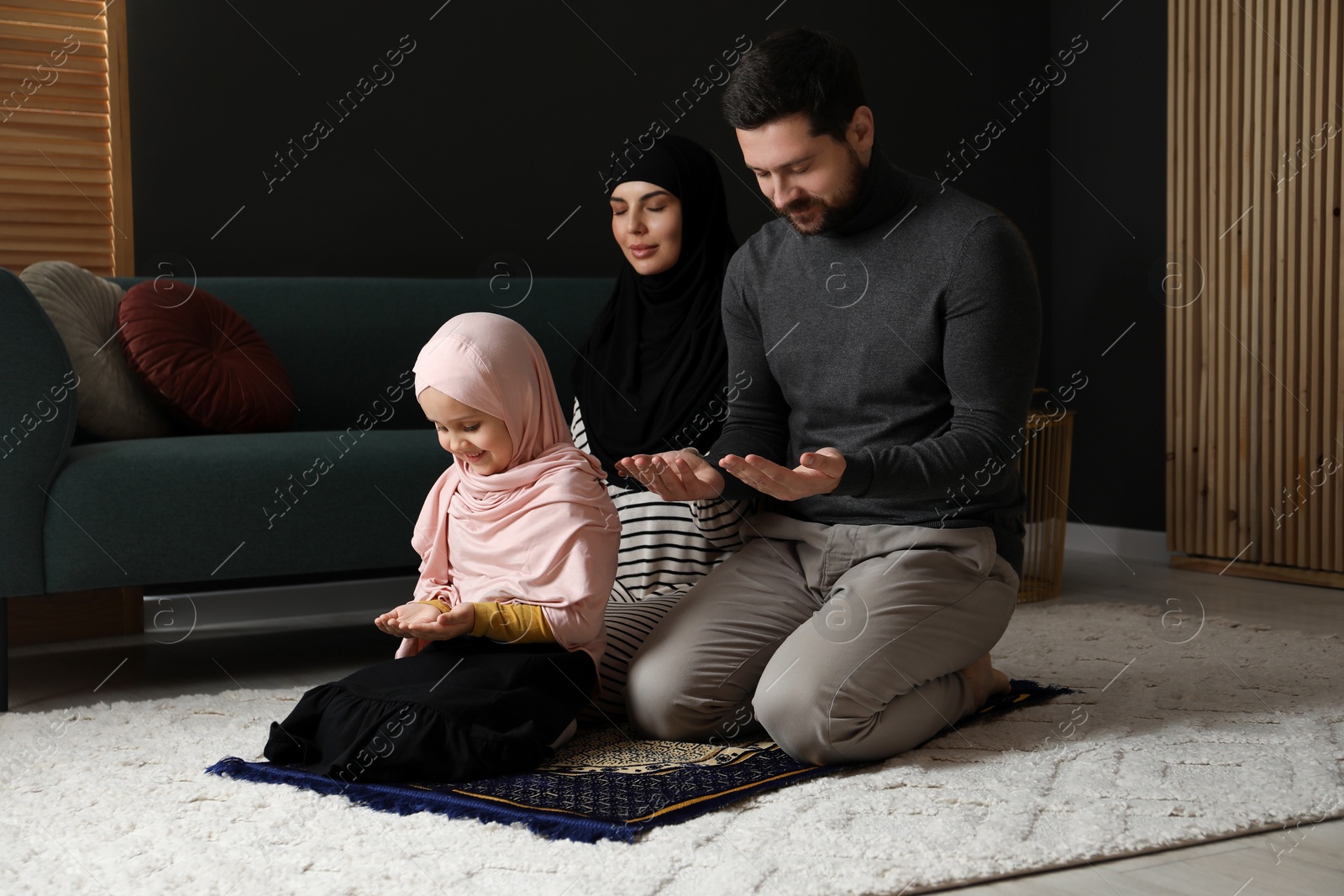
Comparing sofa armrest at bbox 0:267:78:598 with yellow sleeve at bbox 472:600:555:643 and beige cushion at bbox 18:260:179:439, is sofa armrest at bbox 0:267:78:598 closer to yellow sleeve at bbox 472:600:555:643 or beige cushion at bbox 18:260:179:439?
beige cushion at bbox 18:260:179:439

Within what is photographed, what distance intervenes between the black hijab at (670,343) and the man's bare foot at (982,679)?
2.09 ft

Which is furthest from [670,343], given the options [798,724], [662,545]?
[798,724]

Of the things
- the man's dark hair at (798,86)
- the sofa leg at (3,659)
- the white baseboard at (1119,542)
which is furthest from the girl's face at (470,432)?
the white baseboard at (1119,542)

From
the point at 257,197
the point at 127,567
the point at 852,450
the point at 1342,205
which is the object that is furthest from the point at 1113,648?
the point at 257,197

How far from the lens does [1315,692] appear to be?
2.12 meters

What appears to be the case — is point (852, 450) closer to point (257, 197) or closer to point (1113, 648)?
point (1113, 648)

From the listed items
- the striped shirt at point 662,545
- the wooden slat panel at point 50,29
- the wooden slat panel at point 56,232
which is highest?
the wooden slat panel at point 50,29

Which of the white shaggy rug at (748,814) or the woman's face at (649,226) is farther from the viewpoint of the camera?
the woman's face at (649,226)

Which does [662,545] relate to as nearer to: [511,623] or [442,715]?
[511,623]

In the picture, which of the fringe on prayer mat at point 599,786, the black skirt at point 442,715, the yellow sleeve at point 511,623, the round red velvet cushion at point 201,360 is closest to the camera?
the fringe on prayer mat at point 599,786

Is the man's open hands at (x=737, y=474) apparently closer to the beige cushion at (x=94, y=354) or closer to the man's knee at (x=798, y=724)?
the man's knee at (x=798, y=724)

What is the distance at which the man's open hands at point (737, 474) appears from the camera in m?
1.48

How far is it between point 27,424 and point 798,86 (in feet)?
4.70

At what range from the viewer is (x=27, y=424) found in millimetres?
2121
